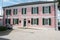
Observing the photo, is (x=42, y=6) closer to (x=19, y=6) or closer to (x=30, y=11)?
(x=30, y=11)

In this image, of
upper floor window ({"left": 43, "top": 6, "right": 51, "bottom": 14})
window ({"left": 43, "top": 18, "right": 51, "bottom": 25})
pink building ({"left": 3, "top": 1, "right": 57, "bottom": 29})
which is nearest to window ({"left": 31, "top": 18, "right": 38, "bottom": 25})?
pink building ({"left": 3, "top": 1, "right": 57, "bottom": 29})

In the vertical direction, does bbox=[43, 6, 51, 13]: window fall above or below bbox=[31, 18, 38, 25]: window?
above

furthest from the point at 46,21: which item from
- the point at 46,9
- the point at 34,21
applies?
the point at 34,21

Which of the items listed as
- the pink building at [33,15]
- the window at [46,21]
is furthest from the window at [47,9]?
the window at [46,21]

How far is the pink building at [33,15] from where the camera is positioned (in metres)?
35.1

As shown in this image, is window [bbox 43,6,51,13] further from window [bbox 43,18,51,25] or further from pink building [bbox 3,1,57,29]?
window [bbox 43,18,51,25]

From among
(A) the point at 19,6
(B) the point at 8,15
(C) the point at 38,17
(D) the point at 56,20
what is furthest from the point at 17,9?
(D) the point at 56,20

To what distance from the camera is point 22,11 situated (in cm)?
3953

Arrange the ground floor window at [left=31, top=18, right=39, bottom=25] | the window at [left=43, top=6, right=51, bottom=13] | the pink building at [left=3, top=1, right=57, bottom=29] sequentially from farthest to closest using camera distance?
the ground floor window at [left=31, top=18, right=39, bottom=25] < the window at [left=43, top=6, right=51, bottom=13] < the pink building at [left=3, top=1, right=57, bottom=29]

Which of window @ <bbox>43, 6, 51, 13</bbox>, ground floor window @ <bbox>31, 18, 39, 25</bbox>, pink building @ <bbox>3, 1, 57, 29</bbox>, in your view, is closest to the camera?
pink building @ <bbox>3, 1, 57, 29</bbox>

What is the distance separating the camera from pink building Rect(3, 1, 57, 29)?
115 ft

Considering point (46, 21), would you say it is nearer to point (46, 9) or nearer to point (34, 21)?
point (46, 9)

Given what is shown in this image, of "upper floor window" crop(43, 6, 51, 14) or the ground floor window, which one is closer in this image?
"upper floor window" crop(43, 6, 51, 14)

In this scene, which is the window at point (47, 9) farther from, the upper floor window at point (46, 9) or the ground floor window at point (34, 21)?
→ the ground floor window at point (34, 21)
